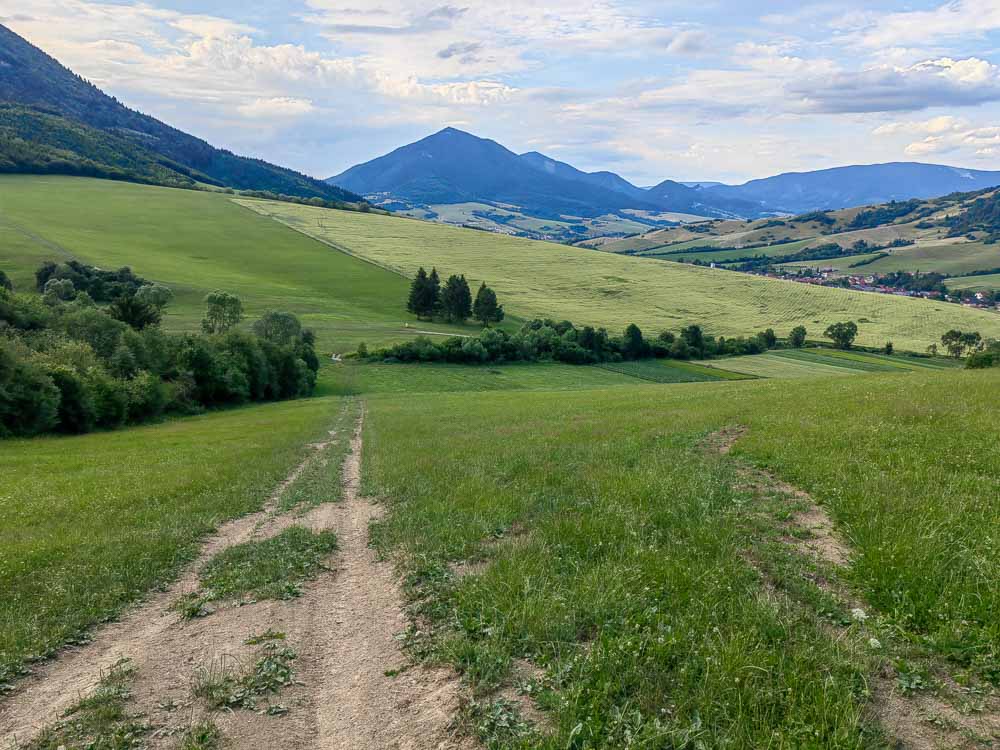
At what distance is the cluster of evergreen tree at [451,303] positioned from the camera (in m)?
131

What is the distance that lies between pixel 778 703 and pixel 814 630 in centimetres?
171

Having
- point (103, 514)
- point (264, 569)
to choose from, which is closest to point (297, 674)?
point (264, 569)

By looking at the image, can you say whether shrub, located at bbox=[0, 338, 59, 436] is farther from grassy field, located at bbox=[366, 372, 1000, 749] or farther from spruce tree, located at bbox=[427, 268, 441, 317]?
spruce tree, located at bbox=[427, 268, 441, 317]

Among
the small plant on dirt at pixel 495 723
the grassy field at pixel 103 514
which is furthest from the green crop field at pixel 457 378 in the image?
the small plant on dirt at pixel 495 723

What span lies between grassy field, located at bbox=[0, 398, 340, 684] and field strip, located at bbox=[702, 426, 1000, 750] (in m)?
11.4

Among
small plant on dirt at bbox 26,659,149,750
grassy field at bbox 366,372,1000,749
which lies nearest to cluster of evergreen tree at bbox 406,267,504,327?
grassy field at bbox 366,372,1000,749

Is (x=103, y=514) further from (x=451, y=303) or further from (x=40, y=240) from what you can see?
(x=40, y=240)

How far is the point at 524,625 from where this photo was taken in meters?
7.93

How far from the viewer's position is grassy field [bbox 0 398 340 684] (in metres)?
10.4

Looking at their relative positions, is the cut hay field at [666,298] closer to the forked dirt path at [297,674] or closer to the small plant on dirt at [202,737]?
the forked dirt path at [297,674]

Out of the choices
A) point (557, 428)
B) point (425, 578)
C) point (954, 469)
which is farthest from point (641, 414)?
point (425, 578)

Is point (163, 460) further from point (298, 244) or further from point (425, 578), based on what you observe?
point (298, 244)

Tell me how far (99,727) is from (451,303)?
12685 cm

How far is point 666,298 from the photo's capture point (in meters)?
160
